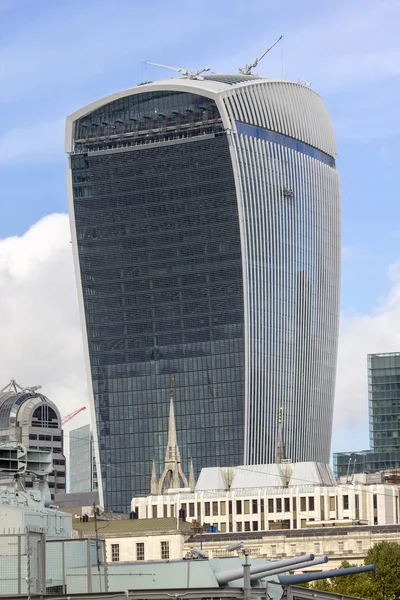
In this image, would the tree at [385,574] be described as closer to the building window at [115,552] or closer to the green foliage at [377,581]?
the green foliage at [377,581]

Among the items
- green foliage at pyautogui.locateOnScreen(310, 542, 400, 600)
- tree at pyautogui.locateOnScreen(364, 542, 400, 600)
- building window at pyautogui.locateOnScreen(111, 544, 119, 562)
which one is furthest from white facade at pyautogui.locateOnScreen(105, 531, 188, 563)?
tree at pyautogui.locateOnScreen(364, 542, 400, 600)

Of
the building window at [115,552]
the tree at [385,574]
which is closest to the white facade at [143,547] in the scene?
the building window at [115,552]

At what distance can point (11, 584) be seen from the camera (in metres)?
64.9

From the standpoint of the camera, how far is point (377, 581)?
17138cm

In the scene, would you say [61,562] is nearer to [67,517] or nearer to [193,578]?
[193,578]

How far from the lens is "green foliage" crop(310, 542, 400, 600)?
539 feet

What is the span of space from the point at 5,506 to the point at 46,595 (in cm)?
1051

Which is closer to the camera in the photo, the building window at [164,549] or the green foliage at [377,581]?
the green foliage at [377,581]

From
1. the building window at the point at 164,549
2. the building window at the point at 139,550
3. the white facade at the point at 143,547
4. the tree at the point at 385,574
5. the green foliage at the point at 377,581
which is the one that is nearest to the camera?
the green foliage at the point at 377,581

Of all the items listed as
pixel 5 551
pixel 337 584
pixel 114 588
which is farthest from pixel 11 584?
pixel 337 584

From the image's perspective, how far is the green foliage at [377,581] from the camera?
164375mm

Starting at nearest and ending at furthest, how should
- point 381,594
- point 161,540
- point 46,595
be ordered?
point 46,595
point 381,594
point 161,540

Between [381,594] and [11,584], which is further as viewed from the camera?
[381,594]

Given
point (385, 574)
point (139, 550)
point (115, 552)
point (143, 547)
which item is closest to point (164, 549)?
point (143, 547)
